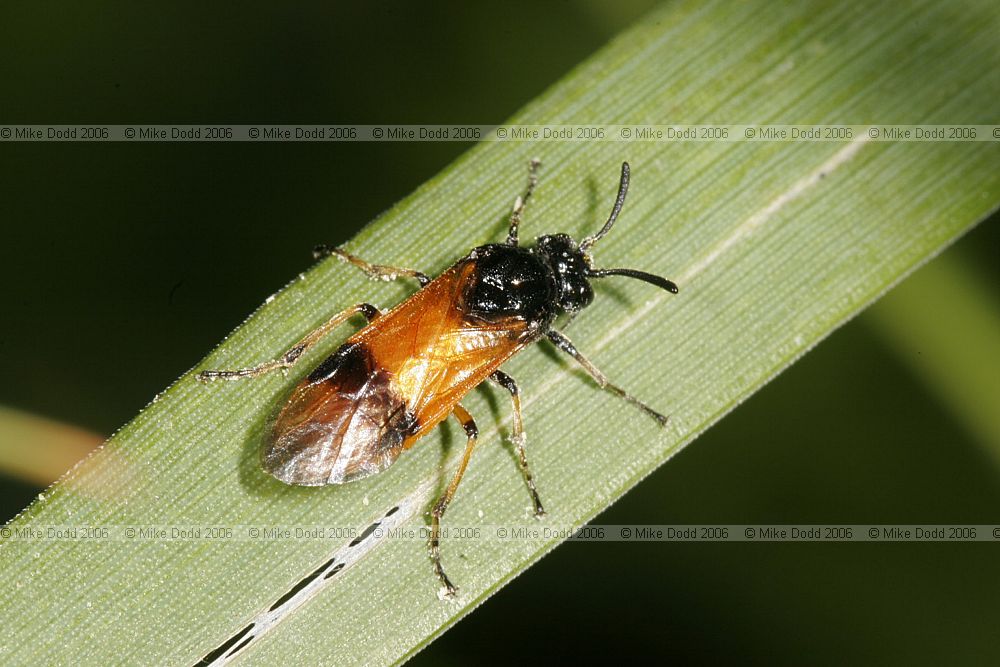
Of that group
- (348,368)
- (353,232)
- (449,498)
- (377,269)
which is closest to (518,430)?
(449,498)

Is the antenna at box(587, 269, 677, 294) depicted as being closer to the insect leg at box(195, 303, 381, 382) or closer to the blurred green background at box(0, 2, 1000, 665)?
the insect leg at box(195, 303, 381, 382)

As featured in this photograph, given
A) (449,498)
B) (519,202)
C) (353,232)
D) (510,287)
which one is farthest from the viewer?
(353,232)

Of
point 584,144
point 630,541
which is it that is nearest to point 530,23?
point 584,144

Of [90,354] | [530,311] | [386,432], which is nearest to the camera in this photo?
[386,432]

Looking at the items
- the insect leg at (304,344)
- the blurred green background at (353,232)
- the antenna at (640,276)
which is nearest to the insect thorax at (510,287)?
the antenna at (640,276)

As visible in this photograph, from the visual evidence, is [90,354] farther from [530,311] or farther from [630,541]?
[630,541]

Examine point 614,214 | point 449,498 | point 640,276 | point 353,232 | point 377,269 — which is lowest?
point 449,498

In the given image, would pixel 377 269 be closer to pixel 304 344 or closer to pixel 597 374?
pixel 304 344
